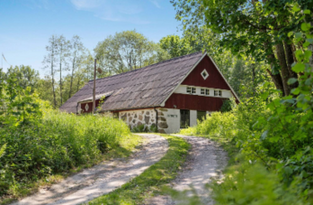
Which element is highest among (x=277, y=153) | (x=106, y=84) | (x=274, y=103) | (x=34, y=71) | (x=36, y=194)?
(x=34, y=71)

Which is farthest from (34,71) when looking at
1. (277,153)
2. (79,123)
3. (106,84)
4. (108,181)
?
(277,153)

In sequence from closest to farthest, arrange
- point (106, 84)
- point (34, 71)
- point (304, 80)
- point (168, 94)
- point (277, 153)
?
point (304, 80) < point (277, 153) < point (168, 94) < point (106, 84) < point (34, 71)

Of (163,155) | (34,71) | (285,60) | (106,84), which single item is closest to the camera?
(285,60)

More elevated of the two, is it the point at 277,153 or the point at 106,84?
the point at 106,84

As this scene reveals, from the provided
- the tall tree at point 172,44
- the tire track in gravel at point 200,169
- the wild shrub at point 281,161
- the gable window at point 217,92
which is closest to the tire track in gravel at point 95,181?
the tire track in gravel at point 200,169

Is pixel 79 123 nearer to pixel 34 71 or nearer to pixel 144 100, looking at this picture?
pixel 144 100

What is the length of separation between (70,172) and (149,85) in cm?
1719

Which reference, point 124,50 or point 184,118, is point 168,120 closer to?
point 184,118

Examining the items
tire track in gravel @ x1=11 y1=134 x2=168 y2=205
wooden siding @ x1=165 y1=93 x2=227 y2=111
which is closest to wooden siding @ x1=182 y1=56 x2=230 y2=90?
wooden siding @ x1=165 y1=93 x2=227 y2=111

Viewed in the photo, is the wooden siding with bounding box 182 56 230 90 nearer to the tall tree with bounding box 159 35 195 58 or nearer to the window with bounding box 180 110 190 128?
the window with bounding box 180 110 190 128

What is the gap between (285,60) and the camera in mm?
9852

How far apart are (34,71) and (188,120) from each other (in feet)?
149

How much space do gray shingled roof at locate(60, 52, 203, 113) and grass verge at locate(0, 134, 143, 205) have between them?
28.4ft

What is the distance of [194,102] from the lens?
24.8 m
